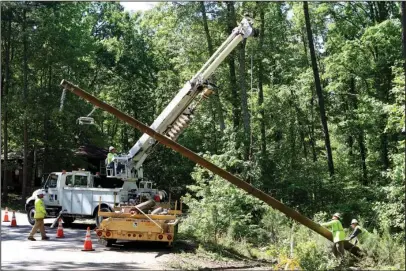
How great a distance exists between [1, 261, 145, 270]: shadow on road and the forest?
4832 millimetres

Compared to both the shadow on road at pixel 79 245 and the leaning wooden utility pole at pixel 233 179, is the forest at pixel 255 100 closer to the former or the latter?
the shadow on road at pixel 79 245

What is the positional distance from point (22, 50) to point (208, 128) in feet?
41.8

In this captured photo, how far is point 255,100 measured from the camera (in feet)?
100

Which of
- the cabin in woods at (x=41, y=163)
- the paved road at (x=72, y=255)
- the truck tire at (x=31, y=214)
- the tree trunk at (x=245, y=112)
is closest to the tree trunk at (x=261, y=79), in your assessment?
the tree trunk at (x=245, y=112)

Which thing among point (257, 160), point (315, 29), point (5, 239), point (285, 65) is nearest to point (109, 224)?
point (5, 239)

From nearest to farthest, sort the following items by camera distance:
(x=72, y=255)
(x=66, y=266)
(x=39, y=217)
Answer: (x=66, y=266) → (x=72, y=255) → (x=39, y=217)

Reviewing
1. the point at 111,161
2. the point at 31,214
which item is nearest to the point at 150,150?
the point at 111,161

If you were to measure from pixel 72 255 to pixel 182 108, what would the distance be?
672cm

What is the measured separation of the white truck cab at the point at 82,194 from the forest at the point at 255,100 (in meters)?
2.58

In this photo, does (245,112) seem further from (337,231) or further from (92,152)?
(92,152)

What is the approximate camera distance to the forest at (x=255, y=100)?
67.9 feet

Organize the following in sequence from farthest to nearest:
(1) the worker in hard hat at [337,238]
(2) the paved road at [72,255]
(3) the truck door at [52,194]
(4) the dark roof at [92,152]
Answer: (4) the dark roof at [92,152], (3) the truck door at [52,194], (1) the worker in hard hat at [337,238], (2) the paved road at [72,255]

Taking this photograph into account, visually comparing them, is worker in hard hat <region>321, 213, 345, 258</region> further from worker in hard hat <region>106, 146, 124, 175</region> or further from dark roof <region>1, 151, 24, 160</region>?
dark roof <region>1, 151, 24, 160</region>

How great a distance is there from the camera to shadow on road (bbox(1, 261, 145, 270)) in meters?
11.1
